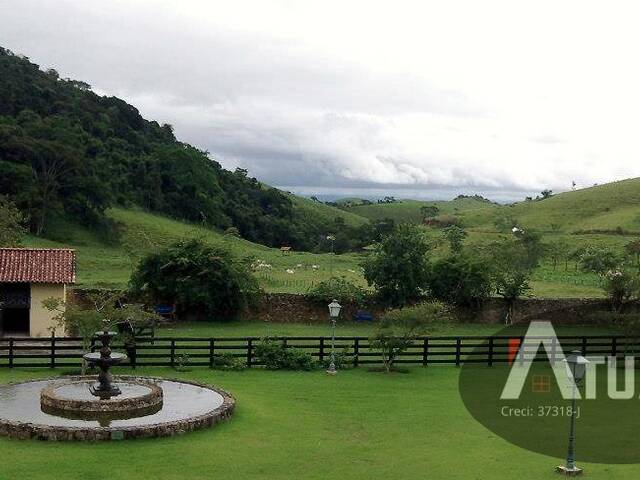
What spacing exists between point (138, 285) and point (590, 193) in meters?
93.0

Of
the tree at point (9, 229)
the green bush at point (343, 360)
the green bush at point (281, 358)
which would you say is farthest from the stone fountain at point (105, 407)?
the tree at point (9, 229)

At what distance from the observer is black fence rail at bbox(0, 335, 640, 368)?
21.9 meters

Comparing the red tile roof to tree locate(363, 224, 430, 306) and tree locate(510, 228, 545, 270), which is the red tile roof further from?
tree locate(510, 228, 545, 270)

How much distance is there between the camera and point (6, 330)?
1080 inches

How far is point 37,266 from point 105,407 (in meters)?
13.6

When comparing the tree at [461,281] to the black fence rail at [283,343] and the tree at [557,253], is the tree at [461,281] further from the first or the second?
the tree at [557,253]

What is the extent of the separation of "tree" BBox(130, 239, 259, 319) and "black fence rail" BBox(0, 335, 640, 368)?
573 cm

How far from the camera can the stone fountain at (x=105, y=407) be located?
47.8ft

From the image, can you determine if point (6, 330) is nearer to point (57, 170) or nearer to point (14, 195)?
point (14, 195)

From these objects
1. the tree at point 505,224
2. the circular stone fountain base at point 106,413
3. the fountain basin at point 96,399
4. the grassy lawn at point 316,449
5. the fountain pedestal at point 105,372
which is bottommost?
the grassy lawn at point 316,449

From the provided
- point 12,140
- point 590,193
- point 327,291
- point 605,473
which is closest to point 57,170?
point 12,140

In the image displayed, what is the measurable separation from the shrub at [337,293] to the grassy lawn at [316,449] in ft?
48.6

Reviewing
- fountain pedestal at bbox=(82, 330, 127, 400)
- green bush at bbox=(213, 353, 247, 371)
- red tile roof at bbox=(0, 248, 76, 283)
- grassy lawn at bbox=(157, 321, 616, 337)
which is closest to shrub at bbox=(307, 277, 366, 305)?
grassy lawn at bbox=(157, 321, 616, 337)
